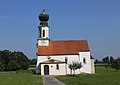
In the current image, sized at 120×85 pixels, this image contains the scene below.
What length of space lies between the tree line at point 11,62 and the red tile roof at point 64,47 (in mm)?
30845

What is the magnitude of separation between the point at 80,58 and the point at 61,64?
4716mm

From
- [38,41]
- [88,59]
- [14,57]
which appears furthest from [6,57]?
[88,59]

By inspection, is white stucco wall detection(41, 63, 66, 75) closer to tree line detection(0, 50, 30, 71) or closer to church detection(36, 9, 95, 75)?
church detection(36, 9, 95, 75)

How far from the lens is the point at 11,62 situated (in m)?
99.6

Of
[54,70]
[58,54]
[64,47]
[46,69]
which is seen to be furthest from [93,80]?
[64,47]

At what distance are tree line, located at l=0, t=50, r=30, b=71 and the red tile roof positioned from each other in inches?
1214

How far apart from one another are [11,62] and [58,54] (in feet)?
119

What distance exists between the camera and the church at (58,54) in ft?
215

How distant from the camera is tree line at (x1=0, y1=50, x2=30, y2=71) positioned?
9844 cm

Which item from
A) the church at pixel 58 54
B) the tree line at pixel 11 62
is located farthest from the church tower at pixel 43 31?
the tree line at pixel 11 62

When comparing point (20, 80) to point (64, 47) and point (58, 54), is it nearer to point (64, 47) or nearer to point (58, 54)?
point (58, 54)

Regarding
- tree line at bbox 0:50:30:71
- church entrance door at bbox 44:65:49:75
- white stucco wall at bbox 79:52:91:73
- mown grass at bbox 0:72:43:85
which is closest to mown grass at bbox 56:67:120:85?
mown grass at bbox 0:72:43:85

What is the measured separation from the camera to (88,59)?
67.4 metres

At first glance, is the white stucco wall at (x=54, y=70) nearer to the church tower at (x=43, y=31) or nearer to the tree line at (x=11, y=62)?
the church tower at (x=43, y=31)
